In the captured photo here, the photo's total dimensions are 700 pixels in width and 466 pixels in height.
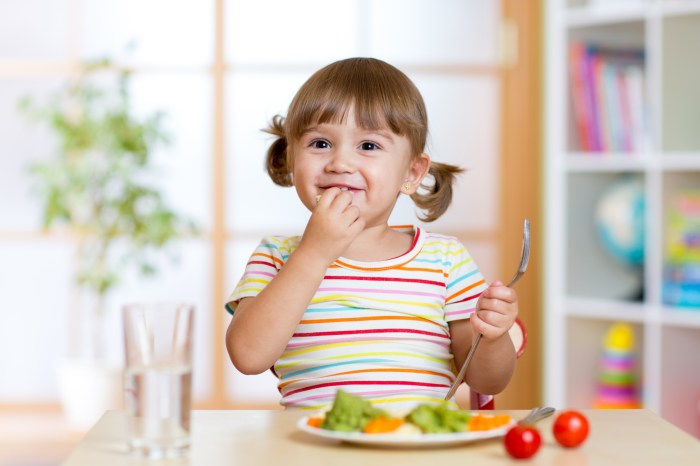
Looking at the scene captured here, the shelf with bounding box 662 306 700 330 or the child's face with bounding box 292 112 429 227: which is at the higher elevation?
the child's face with bounding box 292 112 429 227

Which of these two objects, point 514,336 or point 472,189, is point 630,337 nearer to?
point 472,189

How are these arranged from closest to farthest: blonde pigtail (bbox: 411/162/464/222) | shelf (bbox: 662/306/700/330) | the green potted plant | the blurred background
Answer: blonde pigtail (bbox: 411/162/464/222) → shelf (bbox: 662/306/700/330) → the green potted plant → the blurred background

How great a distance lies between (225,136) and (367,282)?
2510 mm

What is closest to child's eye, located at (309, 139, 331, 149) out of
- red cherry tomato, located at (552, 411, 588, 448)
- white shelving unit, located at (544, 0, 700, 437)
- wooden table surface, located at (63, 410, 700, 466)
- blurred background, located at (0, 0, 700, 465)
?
wooden table surface, located at (63, 410, 700, 466)

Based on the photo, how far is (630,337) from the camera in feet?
10.6

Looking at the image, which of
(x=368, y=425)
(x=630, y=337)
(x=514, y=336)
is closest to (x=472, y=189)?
(x=630, y=337)

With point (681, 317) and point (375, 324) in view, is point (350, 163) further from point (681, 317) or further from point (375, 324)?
point (681, 317)

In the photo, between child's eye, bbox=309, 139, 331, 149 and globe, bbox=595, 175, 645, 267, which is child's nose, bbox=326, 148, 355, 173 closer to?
child's eye, bbox=309, 139, 331, 149

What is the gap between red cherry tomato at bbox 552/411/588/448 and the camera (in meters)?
A: 0.93

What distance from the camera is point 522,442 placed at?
2.90 feet

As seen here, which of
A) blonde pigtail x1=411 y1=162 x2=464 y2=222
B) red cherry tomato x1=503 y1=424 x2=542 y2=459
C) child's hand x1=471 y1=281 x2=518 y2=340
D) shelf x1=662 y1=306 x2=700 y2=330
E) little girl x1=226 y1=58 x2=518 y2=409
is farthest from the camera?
shelf x1=662 y1=306 x2=700 y2=330

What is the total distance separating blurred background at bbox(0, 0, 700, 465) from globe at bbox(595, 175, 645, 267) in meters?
Result: 0.41

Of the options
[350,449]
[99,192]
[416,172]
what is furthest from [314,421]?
[99,192]

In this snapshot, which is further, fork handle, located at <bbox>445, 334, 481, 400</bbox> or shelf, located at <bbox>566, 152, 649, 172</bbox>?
shelf, located at <bbox>566, 152, 649, 172</bbox>
